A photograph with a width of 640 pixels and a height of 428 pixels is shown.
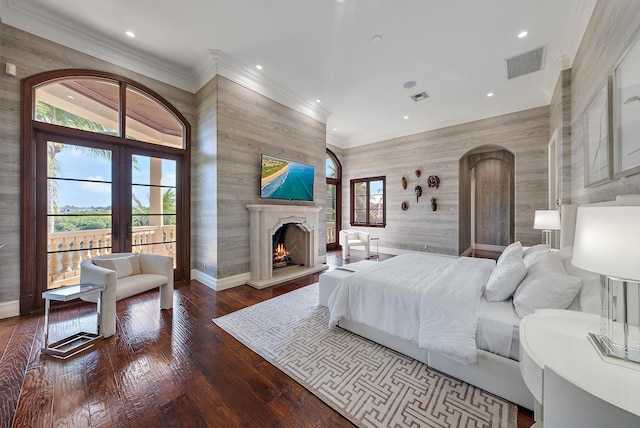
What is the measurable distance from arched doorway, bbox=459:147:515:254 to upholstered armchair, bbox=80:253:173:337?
22.3ft

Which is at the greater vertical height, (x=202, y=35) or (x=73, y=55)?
(x=202, y=35)

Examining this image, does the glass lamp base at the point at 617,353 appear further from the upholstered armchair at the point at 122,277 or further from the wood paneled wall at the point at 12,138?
the wood paneled wall at the point at 12,138

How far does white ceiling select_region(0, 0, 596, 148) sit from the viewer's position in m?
2.63

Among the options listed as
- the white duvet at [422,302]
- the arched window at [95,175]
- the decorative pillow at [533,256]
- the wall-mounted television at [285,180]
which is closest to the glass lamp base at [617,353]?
the white duvet at [422,302]

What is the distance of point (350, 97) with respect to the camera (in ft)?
15.5

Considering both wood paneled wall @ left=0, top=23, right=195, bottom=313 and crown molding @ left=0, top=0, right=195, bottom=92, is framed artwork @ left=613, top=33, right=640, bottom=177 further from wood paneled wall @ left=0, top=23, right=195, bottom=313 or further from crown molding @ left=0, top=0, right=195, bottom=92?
wood paneled wall @ left=0, top=23, right=195, bottom=313

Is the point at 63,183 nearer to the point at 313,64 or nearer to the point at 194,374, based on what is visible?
the point at 194,374

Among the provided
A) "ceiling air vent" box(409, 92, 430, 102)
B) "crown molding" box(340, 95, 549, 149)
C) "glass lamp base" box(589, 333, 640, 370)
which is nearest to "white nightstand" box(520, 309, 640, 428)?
"glass lamp base" box(589, 333, 640, 370)

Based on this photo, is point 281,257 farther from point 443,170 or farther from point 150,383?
point 443,170

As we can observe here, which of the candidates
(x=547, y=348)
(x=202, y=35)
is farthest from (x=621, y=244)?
(x=202, y=35)

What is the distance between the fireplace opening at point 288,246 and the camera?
4.86 m

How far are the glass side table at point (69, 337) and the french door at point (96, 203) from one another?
1241 millimetres

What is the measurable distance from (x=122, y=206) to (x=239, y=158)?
178cm

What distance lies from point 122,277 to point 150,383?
1.50 meters
